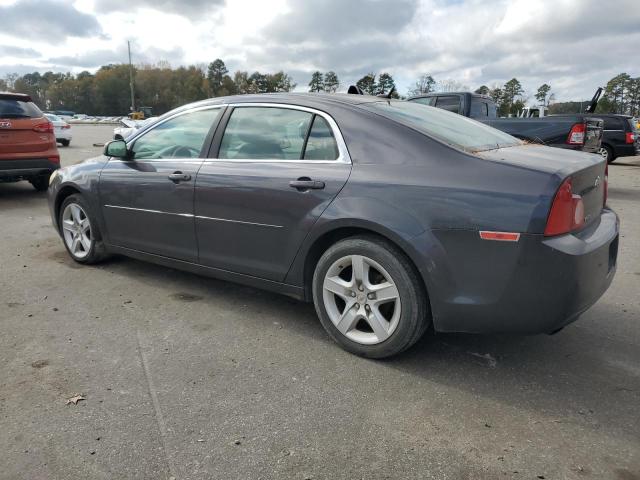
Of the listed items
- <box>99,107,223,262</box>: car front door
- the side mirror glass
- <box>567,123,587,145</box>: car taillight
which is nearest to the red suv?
<box>99,107,223,262</box>: car front door

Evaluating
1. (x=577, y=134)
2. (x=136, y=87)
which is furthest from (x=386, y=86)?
(x=136, y=87)

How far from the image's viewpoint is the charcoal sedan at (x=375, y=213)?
2656 millimetres

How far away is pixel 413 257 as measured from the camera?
Answer: 9.48ft

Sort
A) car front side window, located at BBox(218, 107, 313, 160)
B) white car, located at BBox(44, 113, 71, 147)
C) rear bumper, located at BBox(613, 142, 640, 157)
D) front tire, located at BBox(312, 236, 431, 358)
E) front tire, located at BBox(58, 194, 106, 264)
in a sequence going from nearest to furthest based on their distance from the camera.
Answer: front tire, located at BBox(312, 236, 431, 358), car front side window, located at BBox(218, 107, 313, 160), front tire, located at BBox(58, 194, 106, 264), rear bumper, located at BBox(613, 142, 640, 157), white car, located at BBox(44, 113, 71, 147)

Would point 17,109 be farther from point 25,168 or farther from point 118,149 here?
point 118,149

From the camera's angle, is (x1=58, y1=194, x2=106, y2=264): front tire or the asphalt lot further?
(x1=58, y1=194, x2=106, y2=264): front tire

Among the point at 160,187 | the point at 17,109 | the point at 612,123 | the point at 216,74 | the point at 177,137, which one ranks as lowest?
the point at 160,187

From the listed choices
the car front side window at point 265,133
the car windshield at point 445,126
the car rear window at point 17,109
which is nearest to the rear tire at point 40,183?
the car rear window at point 17,109

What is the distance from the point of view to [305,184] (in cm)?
328

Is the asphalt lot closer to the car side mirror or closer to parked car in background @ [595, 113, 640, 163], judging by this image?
the car side mirror

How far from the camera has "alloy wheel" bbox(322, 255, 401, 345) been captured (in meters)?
3.06

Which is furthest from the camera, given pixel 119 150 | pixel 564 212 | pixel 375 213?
pixel 119 150

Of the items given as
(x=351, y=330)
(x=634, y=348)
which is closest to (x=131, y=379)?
(x=351, y=330)

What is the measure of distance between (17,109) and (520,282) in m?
8.51
